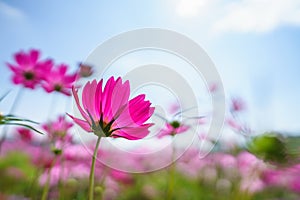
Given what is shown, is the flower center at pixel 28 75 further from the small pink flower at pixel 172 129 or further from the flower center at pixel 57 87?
the small pink flower at pixel 172 129

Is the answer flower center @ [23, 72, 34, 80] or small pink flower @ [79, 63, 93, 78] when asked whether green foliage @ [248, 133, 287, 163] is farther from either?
flower center @ [23, 72, 34, 80]

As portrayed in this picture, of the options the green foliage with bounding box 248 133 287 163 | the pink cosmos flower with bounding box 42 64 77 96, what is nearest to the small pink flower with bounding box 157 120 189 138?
the green foliage with bounding box 248 133 287 163

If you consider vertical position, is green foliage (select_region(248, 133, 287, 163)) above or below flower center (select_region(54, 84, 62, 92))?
below

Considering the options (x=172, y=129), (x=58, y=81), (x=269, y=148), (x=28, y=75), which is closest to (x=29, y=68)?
(x=28, y=75)

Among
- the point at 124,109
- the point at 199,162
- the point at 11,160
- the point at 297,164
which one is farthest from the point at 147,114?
the point at 11,160

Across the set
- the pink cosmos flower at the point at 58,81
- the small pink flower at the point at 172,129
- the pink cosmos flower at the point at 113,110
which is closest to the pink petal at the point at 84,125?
the pink cosmos flower at the point at 113,110
